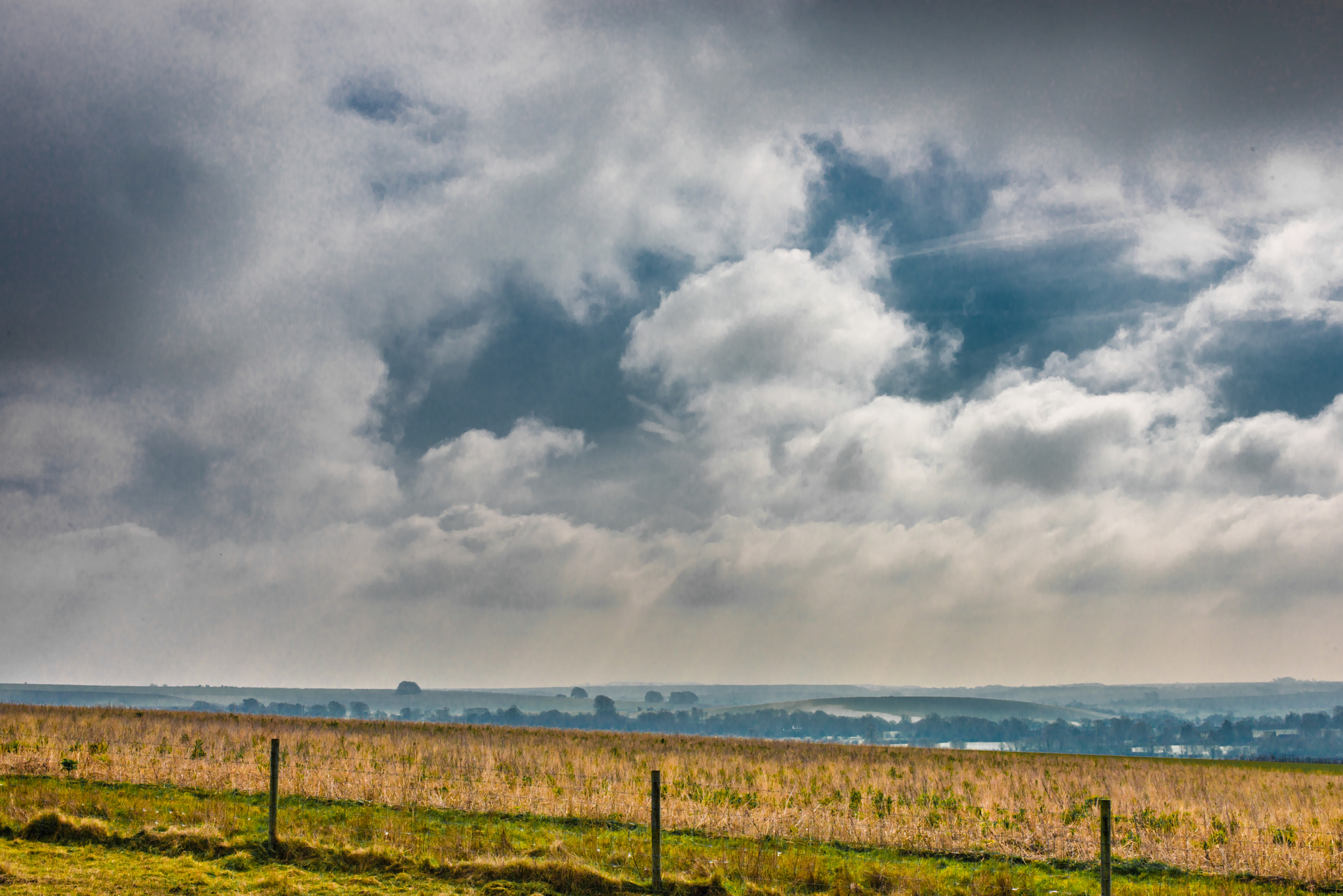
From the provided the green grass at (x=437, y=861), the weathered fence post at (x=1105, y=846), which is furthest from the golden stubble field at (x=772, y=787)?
the weathered fence post at (x=1105, y=846)

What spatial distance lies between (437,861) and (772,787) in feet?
52.6

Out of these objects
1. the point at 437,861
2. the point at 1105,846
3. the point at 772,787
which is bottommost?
the point at 772,787

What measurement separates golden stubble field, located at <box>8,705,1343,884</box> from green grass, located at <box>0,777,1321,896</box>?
1016mm

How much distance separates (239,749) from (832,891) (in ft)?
91.1

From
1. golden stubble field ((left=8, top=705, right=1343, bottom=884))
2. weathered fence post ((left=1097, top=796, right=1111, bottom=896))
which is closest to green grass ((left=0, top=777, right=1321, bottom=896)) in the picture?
golden stubble field ((left=8, top=705, right=1343, bottom=884))

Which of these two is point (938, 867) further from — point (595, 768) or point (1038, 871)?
point (595, 768)

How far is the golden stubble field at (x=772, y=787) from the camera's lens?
20.0m

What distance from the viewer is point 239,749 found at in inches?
1363

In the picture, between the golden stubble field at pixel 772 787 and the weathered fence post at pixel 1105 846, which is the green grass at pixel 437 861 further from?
the weathered fence post at pixel 1105 846

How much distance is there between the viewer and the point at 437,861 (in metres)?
15.5

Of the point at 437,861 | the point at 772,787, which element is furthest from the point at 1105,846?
the point at 772,787

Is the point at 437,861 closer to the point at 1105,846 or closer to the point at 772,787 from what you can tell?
the point at 1105,846

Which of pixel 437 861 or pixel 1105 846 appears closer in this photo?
pixel 1105 846

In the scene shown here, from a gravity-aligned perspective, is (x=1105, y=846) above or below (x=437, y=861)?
above
